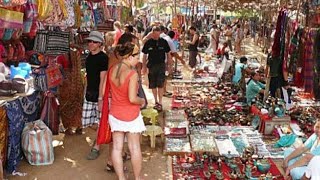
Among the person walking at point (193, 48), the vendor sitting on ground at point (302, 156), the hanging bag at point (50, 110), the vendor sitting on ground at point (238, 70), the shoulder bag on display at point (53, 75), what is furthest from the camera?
the person walking at point (193, 48)

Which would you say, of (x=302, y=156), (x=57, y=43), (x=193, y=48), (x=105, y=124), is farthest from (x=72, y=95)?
(x=193, y=48)

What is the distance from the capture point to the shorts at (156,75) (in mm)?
7238

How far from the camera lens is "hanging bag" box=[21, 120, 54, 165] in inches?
181

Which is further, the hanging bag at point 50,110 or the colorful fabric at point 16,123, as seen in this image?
the hanging bag at point 50,110

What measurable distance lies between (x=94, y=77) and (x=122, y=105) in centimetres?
116

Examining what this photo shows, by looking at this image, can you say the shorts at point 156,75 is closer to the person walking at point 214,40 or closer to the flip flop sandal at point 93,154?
the flip flop sandal at point 93,154

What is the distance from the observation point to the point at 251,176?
4566 millimetres

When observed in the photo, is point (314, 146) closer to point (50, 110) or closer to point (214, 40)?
point (50, 110)

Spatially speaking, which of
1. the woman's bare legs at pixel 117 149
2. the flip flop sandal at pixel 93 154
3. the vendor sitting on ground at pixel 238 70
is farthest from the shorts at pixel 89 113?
the vendor sitting on ground at pixel 238 70

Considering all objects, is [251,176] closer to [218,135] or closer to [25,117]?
[218,135]

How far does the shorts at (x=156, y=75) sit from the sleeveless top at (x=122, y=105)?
3408 mm

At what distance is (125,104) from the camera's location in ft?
12.4

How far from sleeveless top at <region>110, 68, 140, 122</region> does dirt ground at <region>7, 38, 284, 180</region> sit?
869mm

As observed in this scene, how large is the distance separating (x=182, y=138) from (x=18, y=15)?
2544mm
